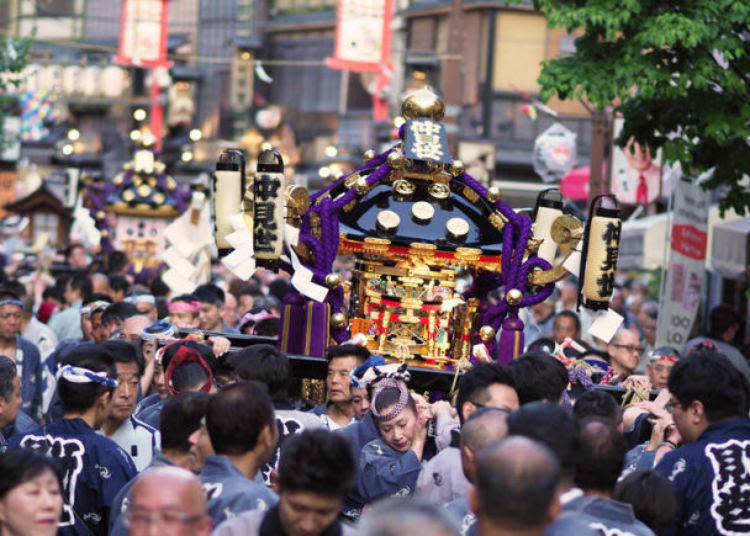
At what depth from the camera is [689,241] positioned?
48.8 ft

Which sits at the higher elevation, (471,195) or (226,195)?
(471,195)

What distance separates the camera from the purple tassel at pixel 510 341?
9703 mm

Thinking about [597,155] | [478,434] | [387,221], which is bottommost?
[478,434]

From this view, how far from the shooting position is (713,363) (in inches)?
262

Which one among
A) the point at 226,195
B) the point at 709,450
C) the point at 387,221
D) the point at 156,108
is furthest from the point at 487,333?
the point at 156,108

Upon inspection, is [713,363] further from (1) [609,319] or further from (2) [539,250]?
(2) [539,250]

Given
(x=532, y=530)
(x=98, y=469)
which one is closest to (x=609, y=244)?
(x=98, y=469)

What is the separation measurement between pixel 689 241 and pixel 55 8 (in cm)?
4003

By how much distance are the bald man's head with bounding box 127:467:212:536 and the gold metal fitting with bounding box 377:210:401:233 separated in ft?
17.6

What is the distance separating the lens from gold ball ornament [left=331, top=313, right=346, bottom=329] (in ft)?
31.8

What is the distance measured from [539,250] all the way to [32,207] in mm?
25782

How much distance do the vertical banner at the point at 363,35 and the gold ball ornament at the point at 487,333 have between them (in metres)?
18.1

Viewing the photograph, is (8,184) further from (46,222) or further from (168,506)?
(168,506)

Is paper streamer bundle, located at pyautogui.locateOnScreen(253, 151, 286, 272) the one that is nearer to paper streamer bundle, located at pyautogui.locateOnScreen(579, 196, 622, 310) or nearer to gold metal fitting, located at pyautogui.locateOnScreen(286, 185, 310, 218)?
gold metal fitting, located at pyautogui.locateOnScreen(286, 185, 310, 218)
